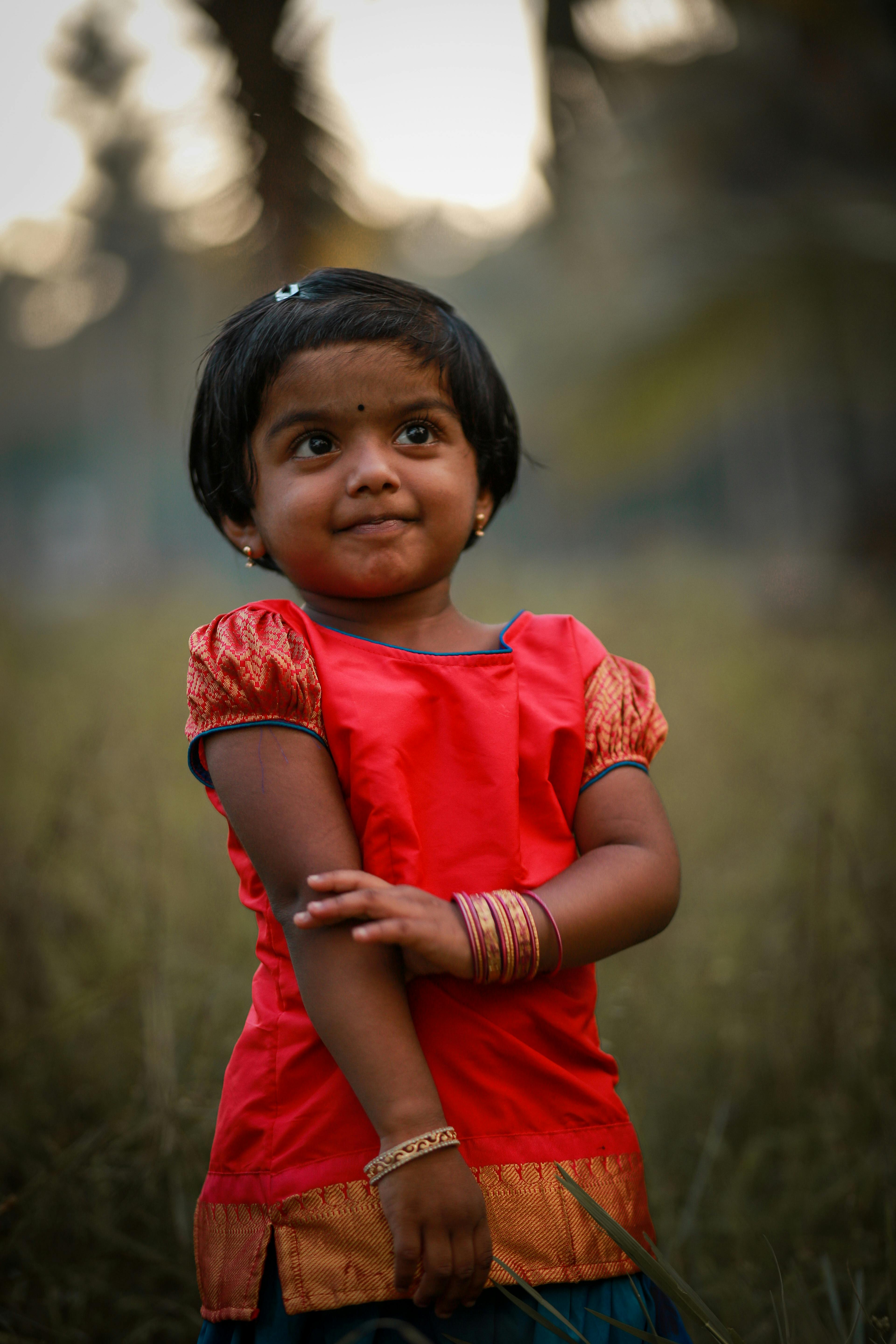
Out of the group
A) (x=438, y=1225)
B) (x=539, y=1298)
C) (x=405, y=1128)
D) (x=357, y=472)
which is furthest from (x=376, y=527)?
(x=539, y=1298)

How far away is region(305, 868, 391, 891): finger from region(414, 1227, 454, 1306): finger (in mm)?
377

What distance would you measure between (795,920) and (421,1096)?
2125 millimetres

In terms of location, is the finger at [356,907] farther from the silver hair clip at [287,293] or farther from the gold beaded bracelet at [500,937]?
the silver hair clip at [287,293]

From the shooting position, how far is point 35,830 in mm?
3689

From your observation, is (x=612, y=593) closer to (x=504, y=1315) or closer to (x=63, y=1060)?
(x=63, y=1060)

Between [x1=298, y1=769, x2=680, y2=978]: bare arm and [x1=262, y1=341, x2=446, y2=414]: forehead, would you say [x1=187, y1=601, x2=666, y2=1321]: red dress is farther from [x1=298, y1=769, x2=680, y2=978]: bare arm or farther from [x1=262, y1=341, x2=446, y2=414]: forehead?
[x1=262, y1=341, x2=446, y2=414]: forehead

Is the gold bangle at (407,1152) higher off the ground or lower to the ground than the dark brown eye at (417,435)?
lower

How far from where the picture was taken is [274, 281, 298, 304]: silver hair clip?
1.35 m

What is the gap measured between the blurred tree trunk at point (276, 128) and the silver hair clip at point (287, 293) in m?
0.52

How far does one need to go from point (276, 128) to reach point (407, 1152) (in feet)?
6.17

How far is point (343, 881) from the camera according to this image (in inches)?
42.0

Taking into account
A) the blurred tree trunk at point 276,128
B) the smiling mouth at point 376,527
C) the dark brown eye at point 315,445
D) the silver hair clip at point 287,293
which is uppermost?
the blurred tree trunk at point 276,128

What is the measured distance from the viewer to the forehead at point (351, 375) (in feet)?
4.12

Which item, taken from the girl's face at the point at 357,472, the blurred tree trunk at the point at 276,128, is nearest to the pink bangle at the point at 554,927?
the girl's face at the point at 357,472
